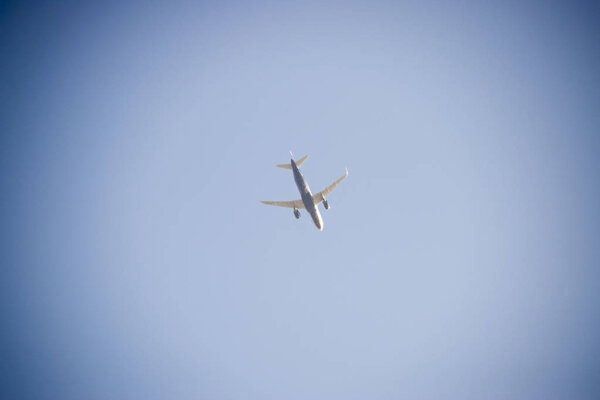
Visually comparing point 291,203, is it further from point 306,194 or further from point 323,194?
point 306,194

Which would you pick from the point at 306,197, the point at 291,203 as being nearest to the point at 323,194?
the point at 306,197

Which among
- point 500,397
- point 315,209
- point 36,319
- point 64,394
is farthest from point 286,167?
point 36,319

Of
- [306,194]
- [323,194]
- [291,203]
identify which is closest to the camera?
[306,194]

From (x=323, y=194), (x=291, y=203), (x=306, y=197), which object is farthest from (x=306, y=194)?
(x=291, y=203)

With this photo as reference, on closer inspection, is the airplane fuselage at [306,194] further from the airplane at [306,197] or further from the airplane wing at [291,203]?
the airplane wing at [291,203]

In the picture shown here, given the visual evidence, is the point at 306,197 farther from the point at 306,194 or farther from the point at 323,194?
the point at 323,194

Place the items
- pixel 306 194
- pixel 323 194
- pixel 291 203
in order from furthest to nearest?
1. pixel 291 203
2. pixel 323 194
3. pixel 306 194

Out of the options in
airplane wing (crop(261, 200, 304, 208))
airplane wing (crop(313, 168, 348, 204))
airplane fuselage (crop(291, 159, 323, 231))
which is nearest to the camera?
airplane fuselage (crop(291, 159, 323, 231))

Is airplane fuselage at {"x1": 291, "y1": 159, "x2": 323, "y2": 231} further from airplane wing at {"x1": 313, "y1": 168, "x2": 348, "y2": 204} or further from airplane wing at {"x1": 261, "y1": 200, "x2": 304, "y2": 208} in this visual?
airplane wing at {"x1": 261, "y1": 200, "x2": 304, "y2": 208}

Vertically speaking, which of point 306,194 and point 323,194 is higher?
point 323,194

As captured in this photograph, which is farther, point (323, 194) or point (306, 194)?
point (323, 194)

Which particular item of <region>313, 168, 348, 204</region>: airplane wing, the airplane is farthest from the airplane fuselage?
<region>313, 168, 348, 204</region>: airplane wing

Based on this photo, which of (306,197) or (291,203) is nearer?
(306,197)

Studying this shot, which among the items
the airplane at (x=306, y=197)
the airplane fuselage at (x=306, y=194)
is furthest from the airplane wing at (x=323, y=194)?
the airplane fuselage at (x=306, y=194)
